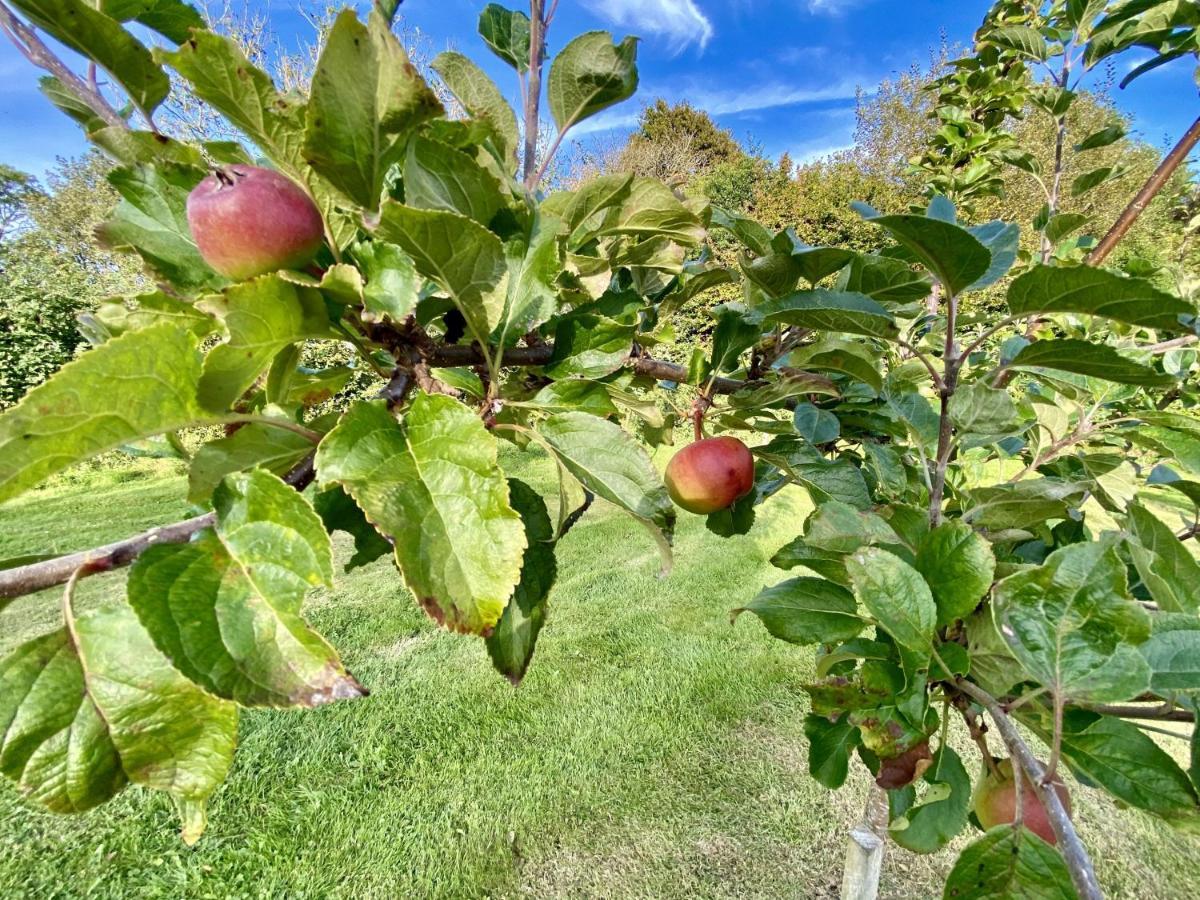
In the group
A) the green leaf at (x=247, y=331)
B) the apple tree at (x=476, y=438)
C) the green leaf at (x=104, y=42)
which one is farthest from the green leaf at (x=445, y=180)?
the green leaf at (x=104, y=42)

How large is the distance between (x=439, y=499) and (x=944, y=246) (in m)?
0.45

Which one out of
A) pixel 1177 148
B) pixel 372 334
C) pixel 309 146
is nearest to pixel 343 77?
pixel 309 146

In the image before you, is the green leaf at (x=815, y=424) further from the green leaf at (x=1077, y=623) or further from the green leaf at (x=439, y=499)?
the green leaf at (x=439, y=499)

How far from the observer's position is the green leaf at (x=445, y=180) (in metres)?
0.39

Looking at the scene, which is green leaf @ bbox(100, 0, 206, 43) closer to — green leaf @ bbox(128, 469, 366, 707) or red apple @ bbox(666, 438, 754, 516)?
green leaf @ bbox(128, 469, 366, 707)

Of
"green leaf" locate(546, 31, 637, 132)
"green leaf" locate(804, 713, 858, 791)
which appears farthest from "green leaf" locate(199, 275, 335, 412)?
"green leaf" locate(804, 713, 858, 791)

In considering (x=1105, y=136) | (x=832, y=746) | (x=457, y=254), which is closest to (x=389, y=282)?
(x=457, y=254)

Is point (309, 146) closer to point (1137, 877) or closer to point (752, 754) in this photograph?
point (752, 754)

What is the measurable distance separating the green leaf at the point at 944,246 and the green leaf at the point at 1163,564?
26 centimetres

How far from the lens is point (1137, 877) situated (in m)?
1.86

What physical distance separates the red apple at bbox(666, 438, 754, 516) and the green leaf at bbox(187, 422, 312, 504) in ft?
1.46

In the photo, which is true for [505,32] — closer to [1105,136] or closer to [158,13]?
[158,13]

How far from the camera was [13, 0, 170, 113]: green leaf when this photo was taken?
0.40m

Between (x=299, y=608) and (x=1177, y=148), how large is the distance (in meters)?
1.34
